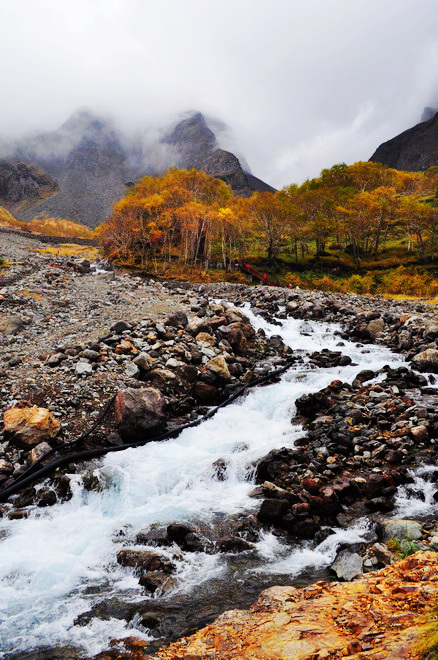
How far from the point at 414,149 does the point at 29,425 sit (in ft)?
607

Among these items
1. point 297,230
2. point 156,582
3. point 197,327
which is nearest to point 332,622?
point 156,582

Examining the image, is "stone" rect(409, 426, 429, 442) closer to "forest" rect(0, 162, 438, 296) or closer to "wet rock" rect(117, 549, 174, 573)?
"wet rock" rect(117, 549, 174, 573)

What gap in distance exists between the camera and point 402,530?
6344 mm

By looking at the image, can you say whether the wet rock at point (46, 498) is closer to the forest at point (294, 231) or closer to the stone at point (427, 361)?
the stone at point (427, 361)

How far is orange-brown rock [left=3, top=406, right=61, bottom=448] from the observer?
376 inches

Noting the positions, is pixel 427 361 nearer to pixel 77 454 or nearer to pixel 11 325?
pixel 77 454

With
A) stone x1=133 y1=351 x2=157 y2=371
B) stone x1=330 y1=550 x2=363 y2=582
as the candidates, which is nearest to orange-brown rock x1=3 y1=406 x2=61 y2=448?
stone x1=133 y1=351 x2=157 y2=371

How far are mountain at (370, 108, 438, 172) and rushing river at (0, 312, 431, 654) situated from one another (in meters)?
153

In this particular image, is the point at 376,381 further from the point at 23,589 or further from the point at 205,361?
the point at 23,589

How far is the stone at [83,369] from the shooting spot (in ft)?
40.8

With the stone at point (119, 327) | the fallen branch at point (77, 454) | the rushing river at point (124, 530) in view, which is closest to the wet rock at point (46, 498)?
the rushing river at point (124, 530)

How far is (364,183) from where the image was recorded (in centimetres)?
5550

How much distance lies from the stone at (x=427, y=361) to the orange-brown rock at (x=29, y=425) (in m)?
13.6

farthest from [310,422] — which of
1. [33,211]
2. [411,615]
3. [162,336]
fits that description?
[33,211]
